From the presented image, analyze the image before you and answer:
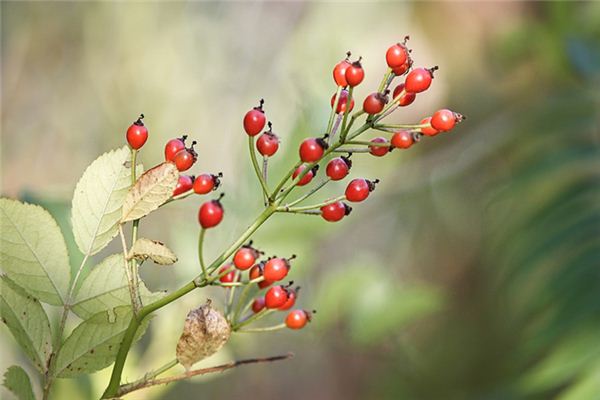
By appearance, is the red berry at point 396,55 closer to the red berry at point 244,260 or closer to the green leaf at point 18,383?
the red berry at point 244,260

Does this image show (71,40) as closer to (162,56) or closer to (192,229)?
(162,56)

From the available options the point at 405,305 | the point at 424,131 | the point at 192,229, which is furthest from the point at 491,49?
the point at 424,131

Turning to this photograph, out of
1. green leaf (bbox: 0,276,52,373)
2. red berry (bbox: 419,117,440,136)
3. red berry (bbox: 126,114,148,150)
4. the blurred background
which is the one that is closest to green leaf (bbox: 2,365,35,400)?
green leaf (bbox: 0,276,52,373)

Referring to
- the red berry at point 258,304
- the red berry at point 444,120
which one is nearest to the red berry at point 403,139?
the red berry at point 444,120

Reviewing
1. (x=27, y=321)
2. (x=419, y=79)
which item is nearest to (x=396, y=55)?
(x=419, y=79)

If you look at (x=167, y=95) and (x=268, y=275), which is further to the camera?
(x=167, y=95)

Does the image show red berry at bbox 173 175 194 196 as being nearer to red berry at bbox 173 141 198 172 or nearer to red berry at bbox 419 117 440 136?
red berry at bbox 173 141 198 172

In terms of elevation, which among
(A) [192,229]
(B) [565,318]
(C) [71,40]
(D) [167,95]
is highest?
(C) [71,40]
